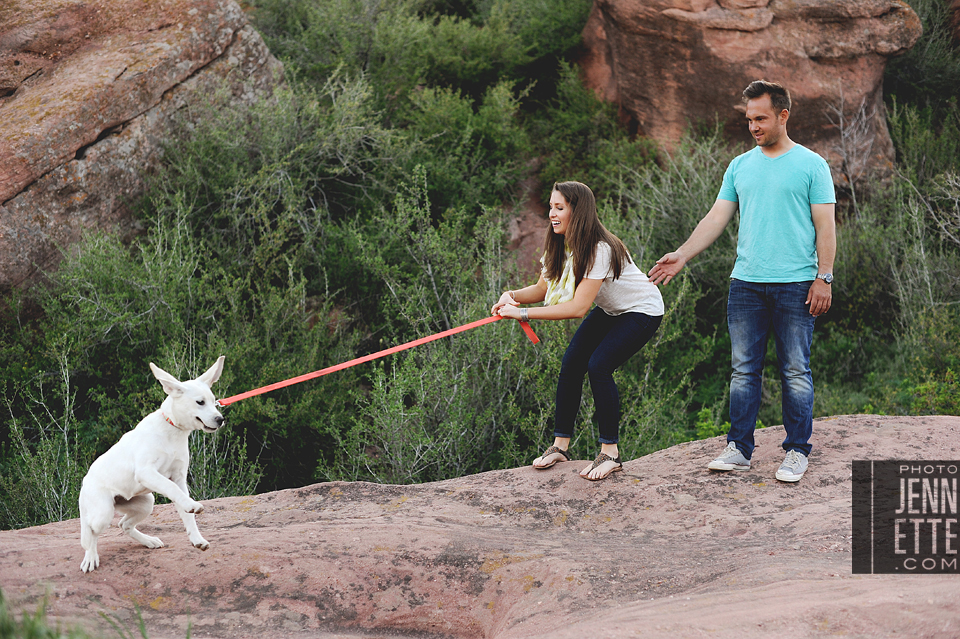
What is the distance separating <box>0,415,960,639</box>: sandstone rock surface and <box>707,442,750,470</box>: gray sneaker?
8 cm

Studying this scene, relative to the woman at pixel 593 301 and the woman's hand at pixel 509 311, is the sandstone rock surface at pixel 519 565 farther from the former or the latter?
the woman's hand at pixel 509 311

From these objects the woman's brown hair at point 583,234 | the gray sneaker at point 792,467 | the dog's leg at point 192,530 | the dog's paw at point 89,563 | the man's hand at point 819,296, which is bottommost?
the gray sneaker at point 792,467

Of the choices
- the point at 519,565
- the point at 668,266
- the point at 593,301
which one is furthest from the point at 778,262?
the point at 519,565

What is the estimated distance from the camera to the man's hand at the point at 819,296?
409 centimetres

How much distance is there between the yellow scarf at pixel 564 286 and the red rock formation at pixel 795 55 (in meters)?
6.54

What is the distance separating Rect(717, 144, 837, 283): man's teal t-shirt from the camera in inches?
164

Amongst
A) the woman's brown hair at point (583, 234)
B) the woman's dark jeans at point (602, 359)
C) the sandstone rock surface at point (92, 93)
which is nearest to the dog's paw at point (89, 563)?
the woman's dark jeans at point (602, 359)

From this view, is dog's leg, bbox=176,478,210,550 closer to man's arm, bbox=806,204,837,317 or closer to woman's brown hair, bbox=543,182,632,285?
woman's brown hair, bbox=543,182,632,285

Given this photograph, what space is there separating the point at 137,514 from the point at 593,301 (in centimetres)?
260

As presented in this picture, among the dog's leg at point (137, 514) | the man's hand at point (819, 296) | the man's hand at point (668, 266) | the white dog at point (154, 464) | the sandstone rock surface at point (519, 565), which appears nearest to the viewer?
the sandstone rock surface at point (519, 565)

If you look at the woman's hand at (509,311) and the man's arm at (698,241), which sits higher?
the man's arm at (698,241)

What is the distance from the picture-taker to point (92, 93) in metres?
7.95

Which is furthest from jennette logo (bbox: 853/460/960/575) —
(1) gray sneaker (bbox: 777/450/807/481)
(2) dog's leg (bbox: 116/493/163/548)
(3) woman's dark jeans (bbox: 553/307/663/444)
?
(2) dog's leg (bbox: 116/493/163/548)

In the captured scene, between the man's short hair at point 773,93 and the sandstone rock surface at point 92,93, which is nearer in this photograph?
the man's short hair at point 773,93
